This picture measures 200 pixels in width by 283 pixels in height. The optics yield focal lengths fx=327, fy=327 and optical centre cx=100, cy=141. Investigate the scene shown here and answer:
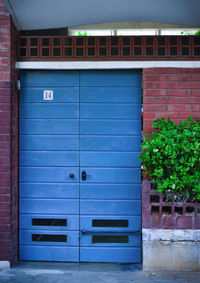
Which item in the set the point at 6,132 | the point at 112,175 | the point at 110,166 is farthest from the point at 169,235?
the point at 6,132

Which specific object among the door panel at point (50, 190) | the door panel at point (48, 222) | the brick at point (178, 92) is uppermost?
the brick at point (178, 92)

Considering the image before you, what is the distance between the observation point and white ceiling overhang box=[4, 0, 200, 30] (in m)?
4.05

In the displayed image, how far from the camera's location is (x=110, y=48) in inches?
174

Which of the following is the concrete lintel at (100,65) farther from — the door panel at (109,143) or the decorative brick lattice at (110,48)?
the door panel at (109,143)

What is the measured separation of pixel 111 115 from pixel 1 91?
1.50m

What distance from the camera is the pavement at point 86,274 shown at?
13.0 feet

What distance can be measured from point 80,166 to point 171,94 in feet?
5.15

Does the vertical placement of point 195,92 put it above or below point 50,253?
above

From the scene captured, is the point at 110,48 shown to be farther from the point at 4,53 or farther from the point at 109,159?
the point at 109,159

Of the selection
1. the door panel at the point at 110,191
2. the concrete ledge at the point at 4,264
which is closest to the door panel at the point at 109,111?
the door panel at the point at 110,191

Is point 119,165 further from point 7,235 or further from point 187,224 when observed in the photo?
point 7,235

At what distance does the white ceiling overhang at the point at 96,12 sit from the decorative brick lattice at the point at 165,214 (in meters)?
2.20

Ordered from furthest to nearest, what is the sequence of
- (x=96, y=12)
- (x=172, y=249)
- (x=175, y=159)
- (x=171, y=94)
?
1. (x=171, y=94)
2. (x=96, y=12)
3. (x=172, y=249)
4. (x=175, y=159)

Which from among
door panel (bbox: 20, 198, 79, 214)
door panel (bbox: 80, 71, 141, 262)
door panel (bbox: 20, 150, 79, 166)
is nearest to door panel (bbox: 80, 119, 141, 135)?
door panel (bbox: 80, 71, 141, 262)
